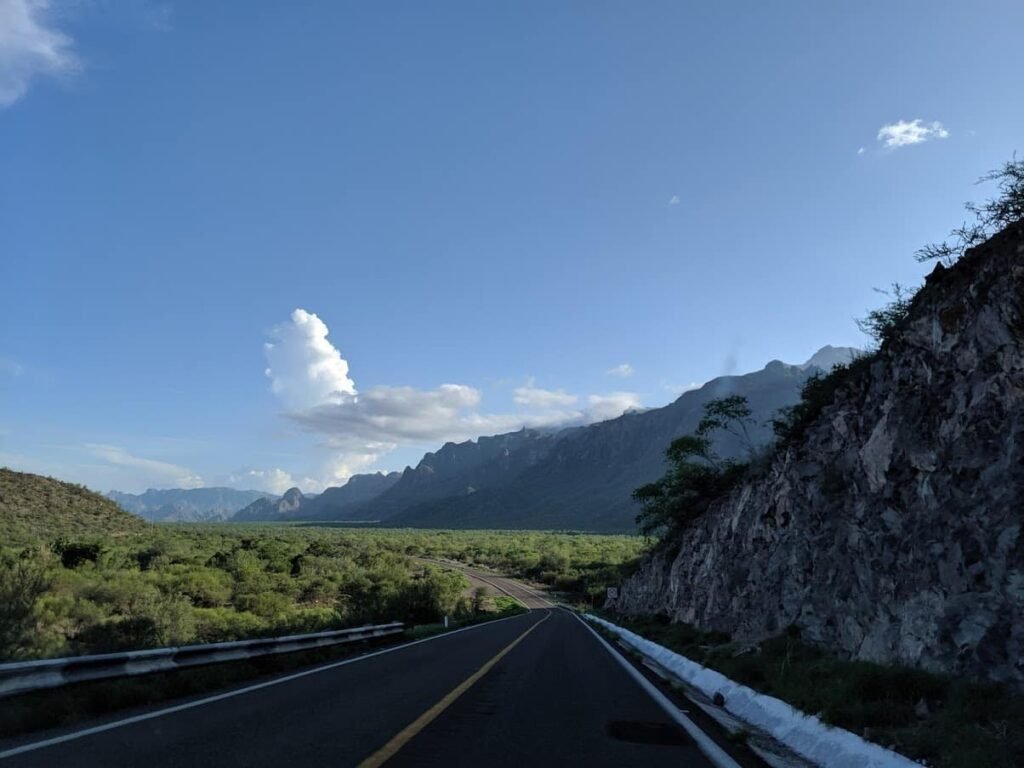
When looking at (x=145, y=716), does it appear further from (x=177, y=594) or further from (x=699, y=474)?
(x=699, y=474)

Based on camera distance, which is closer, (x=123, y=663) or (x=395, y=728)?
(x=395, y=728)

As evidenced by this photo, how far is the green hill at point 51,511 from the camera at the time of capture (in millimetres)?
55250

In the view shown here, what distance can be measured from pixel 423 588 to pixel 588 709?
35.2 meters

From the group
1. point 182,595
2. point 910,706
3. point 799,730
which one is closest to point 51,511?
point 182,595

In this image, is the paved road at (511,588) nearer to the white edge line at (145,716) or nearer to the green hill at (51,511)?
the green hill at (51,511)

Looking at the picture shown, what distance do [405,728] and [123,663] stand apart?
5.00 m

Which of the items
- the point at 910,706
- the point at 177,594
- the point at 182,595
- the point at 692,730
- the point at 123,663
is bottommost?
the point at 182,595

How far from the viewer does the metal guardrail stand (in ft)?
25.1

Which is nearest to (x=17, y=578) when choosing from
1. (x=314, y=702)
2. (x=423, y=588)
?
(x=314, y=702)

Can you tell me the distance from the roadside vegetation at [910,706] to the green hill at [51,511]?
55.9 metres

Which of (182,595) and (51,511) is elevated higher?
(51,511)

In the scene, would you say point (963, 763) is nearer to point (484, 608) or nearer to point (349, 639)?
point (349, 639)

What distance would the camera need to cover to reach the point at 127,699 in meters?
9.20

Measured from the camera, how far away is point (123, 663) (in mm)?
9516
